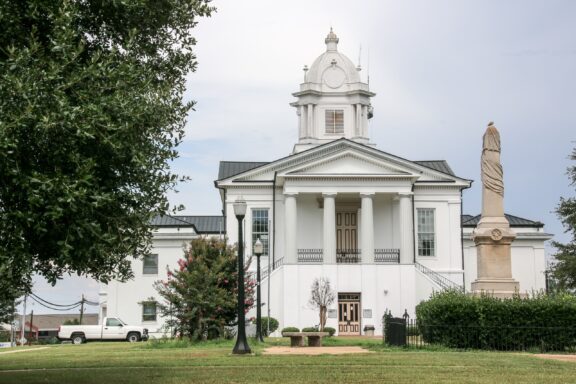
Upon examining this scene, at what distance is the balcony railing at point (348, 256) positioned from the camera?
51.2 metres

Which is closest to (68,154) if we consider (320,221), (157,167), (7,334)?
(157,167)

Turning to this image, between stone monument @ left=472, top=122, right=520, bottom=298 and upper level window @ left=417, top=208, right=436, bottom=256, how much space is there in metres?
25.4

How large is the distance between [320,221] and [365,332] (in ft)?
30.0

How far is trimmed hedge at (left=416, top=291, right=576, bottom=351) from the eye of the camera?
2427cm

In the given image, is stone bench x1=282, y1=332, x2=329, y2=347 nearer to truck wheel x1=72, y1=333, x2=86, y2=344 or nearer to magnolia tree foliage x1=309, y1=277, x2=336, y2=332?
magnolia tree foliage x1=309, y1=277, x2=336, y2=332

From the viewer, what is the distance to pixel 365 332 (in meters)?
45.6

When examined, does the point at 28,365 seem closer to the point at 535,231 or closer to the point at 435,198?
the point at 435,198

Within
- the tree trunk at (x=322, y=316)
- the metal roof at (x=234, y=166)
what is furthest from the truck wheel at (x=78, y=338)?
the tree trunk at (x=322, y=316)

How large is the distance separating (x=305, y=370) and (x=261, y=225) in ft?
114

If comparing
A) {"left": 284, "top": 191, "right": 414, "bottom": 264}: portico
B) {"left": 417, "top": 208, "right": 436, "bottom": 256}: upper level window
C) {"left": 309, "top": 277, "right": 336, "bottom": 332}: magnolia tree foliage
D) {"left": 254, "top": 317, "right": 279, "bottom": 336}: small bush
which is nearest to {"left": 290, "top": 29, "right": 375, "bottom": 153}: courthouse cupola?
{"left": 284, "top": 191, "right": 414, "bottom": 264}: portico

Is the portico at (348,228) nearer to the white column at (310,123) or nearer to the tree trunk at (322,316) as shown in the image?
the tree trunk at (322,316)

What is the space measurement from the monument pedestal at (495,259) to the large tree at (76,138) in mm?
14458

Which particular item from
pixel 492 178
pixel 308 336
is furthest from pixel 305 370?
pixel 308 336

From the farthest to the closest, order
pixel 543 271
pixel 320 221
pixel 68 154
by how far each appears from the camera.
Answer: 1. pixel 543 271
2. pixel 320 221
3. pixel 68 154
